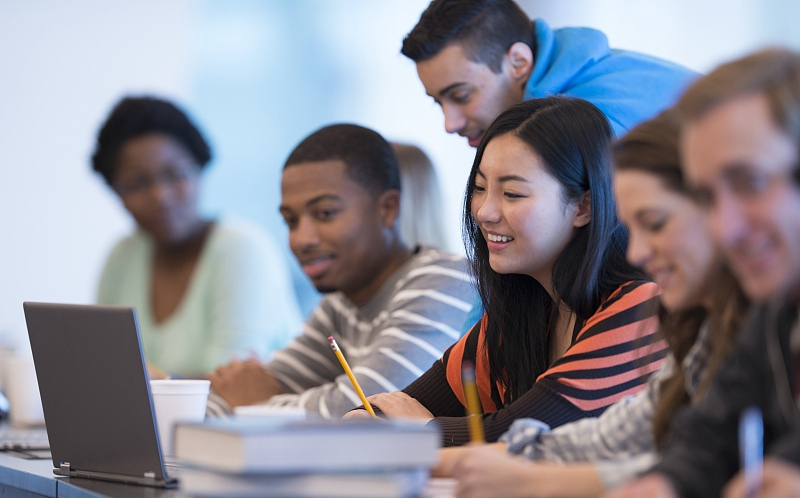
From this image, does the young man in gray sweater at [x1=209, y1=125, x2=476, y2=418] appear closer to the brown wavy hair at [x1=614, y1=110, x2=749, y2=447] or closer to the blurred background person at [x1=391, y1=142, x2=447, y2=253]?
the blurred background person at [x1=391, y1=142, x2=447, y2=253]

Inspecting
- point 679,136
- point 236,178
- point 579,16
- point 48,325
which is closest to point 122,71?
point 236,178

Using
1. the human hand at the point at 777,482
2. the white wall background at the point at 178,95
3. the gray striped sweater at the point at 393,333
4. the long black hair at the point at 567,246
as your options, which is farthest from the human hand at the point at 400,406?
the white wall background at the point at 178,95

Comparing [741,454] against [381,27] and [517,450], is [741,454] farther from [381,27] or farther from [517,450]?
[381,27]

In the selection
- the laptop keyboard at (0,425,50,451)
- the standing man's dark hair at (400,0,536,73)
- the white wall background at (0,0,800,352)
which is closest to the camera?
the laptop keyboard at (0,425,50,451)

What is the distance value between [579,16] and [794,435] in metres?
2.54

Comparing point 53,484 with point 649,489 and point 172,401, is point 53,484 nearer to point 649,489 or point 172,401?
point 172,401

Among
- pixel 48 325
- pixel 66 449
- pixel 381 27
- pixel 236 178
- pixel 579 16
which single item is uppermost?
pixel 381 27

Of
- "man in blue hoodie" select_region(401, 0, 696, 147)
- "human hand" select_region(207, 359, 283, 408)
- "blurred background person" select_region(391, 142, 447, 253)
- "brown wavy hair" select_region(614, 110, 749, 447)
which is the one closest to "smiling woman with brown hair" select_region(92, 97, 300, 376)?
"human hand" select_region(207, 359, 283, 408)

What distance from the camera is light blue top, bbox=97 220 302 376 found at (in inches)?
97.6

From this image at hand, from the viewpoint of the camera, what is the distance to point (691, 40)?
2.63m

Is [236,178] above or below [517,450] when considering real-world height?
above

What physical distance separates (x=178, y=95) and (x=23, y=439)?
2.61m

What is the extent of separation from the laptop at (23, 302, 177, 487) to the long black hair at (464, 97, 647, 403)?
1.72 feet

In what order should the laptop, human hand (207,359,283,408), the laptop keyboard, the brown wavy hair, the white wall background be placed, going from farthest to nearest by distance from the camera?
the white wall background, human hand (207,359,283,408), the laptop keyboard, the laptop, the brown wavy hair
